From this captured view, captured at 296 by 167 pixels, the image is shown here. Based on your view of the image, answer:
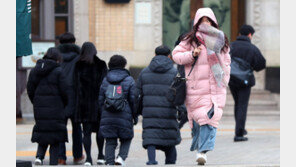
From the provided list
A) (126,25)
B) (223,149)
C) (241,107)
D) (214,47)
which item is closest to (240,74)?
(241,107)

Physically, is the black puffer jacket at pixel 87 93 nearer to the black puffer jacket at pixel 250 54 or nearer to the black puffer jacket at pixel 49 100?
the black puffer jacket at pixel 49 100

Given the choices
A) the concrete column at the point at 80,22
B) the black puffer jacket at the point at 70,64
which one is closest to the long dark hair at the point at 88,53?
the black puffer jacket at the point at 70,64

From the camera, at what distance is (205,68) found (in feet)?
26.2

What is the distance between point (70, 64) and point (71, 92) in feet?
1.73

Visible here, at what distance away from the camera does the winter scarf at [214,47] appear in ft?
26.0

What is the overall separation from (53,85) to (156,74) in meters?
1.36

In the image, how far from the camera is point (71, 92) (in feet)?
33.8

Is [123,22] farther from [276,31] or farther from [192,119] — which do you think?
[192,119]

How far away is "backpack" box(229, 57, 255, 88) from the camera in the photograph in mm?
12461

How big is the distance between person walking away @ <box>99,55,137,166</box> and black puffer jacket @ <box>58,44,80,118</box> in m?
0.74

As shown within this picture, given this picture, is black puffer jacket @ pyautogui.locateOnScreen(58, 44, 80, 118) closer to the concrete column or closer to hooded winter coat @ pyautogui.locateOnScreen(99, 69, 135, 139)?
hooded winter coat @ pyautogui.locateOnScreen(99, 69, 135, 139)

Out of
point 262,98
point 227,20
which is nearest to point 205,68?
point 262,98

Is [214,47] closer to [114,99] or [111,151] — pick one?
[114,99]

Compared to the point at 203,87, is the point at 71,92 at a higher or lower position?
lower
